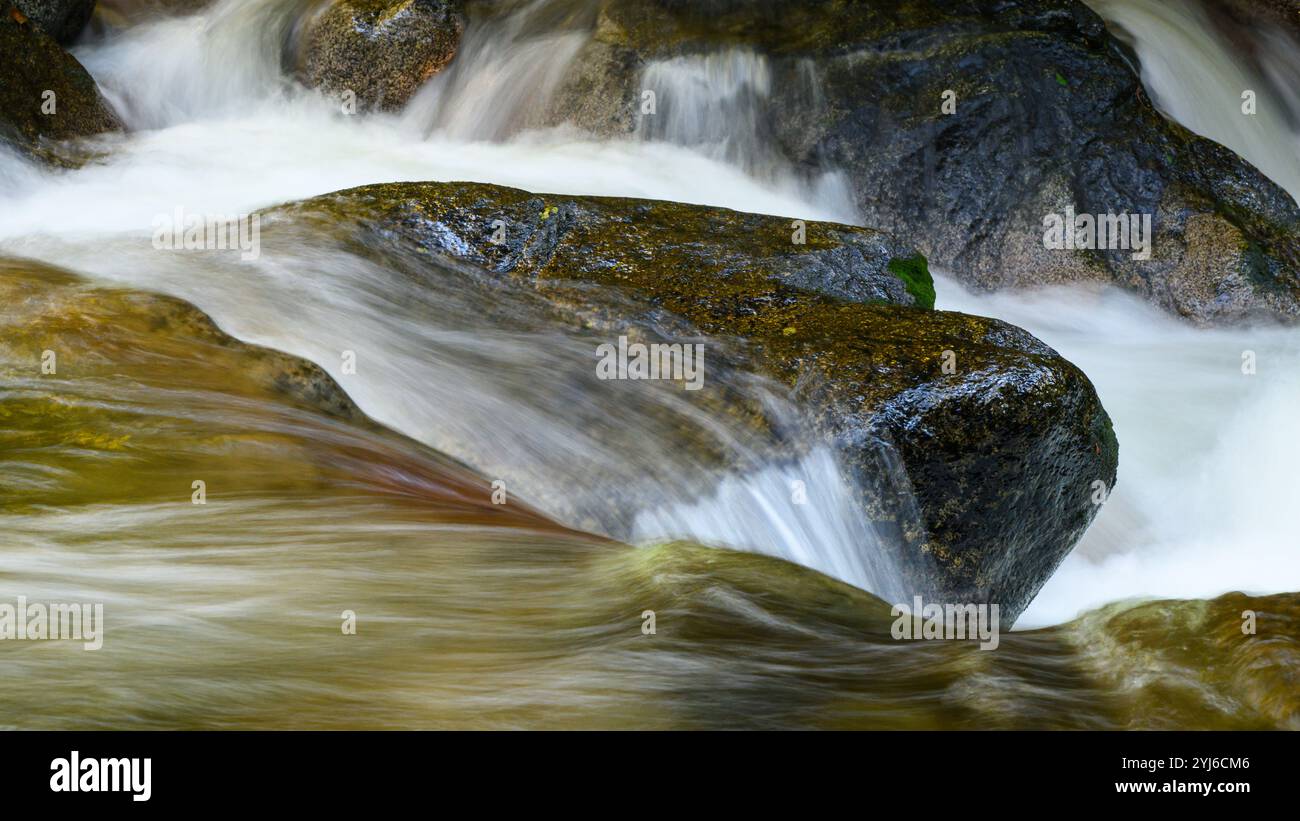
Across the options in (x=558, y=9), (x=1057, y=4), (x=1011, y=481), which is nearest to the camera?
(x=1011, y=481)

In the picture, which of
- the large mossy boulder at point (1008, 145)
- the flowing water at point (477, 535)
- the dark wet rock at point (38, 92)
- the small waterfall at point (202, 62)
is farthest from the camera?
the small waterfall at point (202, 62)

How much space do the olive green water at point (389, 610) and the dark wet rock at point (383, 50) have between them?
629 cm

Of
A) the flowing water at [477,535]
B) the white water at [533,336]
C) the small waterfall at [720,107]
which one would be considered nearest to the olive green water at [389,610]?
the flowing water at [477,535]

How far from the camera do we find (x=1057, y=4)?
1072 cm

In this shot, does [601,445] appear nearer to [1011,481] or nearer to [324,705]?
[1011,481]

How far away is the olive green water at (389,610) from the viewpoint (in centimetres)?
393

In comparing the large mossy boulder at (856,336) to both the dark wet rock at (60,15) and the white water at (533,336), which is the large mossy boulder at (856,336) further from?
the dark wet rock at (60,15)

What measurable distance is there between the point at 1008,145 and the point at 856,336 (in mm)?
5569

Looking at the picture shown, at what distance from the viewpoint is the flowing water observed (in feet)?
13.3

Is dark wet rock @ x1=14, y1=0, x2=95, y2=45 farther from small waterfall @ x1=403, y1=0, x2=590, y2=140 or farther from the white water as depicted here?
small waterfall @ x1=403, y1=0, x2=590, y2=140
